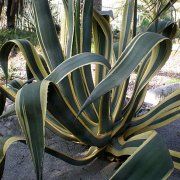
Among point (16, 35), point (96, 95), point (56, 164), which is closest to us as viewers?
point (96, 95)

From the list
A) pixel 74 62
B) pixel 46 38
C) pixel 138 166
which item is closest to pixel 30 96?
pixel 74 62

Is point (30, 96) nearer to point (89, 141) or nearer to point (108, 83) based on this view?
point (108, 83)

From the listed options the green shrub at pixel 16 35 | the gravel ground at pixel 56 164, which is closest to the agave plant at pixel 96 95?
the gravel ground at pixel 56 164

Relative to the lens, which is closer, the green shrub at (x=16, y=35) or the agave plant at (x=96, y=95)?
the agave plant at (x=96, y=95)

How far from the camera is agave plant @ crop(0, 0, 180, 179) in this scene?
3.09 ft

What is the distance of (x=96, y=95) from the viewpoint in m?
0.89

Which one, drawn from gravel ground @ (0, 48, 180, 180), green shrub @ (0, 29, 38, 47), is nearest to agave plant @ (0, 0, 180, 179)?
gravel ground @ (0, 48, 180, 180)

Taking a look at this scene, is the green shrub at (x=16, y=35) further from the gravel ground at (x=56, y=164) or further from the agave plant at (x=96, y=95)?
the agave plant at (x=96, y=95)

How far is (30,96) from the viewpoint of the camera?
0.96 m

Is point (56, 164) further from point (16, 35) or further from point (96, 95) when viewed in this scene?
point (16, 35)

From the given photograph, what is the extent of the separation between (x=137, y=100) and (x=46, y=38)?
43cm

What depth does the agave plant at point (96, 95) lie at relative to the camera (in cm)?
94

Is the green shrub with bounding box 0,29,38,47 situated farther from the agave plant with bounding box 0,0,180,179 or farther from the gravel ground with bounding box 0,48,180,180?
the agave plant with bounding box 0,0,180,179

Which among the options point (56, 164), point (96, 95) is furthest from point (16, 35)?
point (96, 95)
